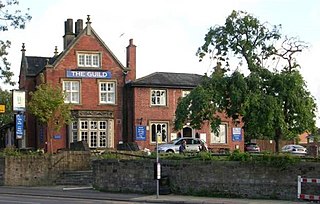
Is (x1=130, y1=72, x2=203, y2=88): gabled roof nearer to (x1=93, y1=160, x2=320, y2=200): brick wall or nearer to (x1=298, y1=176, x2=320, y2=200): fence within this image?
(x1=93, y1=160, x2=320, y2=200): brick wall

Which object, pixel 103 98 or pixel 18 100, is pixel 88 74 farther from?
pixel 18 100

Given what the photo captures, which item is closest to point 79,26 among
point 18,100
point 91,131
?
point 91,131

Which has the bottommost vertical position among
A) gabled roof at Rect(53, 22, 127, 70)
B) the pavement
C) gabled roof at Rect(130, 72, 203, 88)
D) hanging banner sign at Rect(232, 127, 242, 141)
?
the pavement

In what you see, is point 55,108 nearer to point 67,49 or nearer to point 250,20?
point 67,49

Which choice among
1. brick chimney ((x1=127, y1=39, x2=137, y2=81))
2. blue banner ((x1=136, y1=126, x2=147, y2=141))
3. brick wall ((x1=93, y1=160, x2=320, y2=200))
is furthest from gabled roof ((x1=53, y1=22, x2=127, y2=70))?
brick wall ((x1=93, y1=160, x2=320, y2=200))

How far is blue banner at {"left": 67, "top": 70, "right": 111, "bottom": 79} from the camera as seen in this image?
53.4m

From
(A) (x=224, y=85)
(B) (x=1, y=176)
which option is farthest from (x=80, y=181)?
(A) (x=224, y=85)

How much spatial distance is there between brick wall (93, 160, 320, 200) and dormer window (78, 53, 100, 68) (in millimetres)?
23255

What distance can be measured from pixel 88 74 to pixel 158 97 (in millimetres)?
6413

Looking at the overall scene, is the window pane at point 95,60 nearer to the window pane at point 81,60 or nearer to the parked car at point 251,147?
the window pane at point 81,60

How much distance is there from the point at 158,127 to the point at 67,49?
1030 cm

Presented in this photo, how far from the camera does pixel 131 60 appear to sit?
56656 mm

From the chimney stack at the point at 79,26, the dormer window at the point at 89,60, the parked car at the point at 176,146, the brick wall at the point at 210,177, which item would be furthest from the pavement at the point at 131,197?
the chimney stack at the point at 79,26

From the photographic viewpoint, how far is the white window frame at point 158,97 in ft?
180
